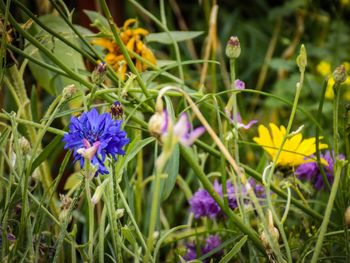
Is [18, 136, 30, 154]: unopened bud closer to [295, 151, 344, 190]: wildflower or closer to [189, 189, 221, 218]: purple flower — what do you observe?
[189, 189, 221, 218]: purple flower

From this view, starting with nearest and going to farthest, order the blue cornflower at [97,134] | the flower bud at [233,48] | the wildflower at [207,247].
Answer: the blue cornflower at [97,134]
the flower bud at [233,48]
the wildflower at [207,247]

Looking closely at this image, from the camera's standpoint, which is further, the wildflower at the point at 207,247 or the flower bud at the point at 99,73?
the wildflower at the point at 207,247

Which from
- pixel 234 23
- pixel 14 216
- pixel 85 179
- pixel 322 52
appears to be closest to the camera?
pixel 85 179

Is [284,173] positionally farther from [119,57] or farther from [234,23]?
[234,23]

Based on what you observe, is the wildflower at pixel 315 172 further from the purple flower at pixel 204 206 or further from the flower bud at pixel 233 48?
the flower bud at pixel 233 48

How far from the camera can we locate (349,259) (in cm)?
62

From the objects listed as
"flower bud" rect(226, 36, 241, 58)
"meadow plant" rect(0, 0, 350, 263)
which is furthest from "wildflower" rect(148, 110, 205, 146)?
"flower bud" rect(226, 36, 241, 58)

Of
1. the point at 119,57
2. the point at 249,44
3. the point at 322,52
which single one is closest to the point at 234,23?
the point at 249,44

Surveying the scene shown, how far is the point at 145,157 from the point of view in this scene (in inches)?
62.4

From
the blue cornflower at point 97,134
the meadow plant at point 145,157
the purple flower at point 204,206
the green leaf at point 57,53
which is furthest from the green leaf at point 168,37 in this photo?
the blue cornflower at point 97,134

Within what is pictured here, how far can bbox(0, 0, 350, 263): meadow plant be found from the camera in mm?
584

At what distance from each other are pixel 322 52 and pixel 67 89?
1075mm

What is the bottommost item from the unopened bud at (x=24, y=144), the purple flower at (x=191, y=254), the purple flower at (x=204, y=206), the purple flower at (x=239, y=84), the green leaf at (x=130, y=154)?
the purple flower at (x=191, y=254)

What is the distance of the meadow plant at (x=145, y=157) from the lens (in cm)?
58
